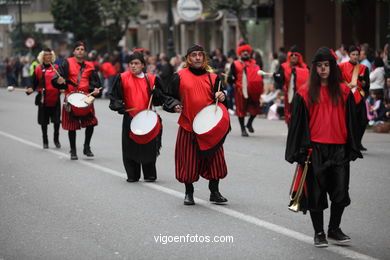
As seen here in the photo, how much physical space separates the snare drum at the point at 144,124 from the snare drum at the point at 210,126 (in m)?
1.48

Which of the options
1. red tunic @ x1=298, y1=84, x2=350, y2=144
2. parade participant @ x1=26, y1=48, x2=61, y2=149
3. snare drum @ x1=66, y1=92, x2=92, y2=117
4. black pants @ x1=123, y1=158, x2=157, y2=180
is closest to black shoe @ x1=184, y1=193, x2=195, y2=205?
black pants @ x1=123, y1=158, x2=157, y2=180

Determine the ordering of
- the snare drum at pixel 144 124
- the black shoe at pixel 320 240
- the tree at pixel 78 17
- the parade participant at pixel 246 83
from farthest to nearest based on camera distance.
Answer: the tree at pixel 78 17
the parade participant at pixel 246 83
the snare drum at pixel 144 124
the black shoe at pixel 320 240

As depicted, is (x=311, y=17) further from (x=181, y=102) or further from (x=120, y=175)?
(x=181, y=102)

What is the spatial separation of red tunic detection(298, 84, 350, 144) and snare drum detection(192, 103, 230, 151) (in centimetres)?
214

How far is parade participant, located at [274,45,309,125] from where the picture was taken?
15.7 m

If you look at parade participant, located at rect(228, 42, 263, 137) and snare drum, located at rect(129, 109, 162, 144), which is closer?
snare drum, located at rect(129, 109, 162, 144)

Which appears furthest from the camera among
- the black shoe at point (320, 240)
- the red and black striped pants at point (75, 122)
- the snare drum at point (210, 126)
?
the red and black striped pants at point (75, 122)

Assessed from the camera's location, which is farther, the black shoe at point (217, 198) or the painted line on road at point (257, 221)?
the black shoe at point (217, 198)

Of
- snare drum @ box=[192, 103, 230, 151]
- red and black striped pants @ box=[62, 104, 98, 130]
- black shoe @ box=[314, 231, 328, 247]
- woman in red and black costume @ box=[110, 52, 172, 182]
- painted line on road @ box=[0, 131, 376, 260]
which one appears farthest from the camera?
red and black striped pants @ box=[62, 104, 98, 130]

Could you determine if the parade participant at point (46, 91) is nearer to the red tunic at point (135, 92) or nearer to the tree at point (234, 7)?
the red tunic at point (135, 92)

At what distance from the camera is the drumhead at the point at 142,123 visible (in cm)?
1082

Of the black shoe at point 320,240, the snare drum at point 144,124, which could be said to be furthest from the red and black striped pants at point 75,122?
the black shoe at point 320,240

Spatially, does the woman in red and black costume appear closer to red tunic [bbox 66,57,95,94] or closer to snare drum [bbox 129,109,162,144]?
snare drum [bbox 129,109,162,144]

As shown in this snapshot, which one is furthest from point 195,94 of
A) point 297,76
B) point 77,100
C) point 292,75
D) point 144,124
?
point 292,75
